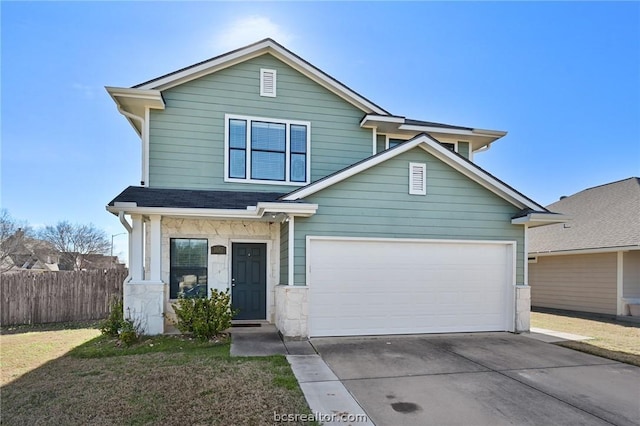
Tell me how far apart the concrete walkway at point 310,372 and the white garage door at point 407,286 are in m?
1.05

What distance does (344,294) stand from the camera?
8734 millimetres

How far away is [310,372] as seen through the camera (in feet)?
19.8

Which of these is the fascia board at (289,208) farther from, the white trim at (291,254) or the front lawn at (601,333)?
the front lawn at (601,333)

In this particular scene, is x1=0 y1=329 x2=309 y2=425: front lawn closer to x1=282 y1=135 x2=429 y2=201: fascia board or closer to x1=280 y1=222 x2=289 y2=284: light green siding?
x1=280 y1=222 x2=289 y2=284: light green siding

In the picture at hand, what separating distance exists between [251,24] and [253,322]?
8.25 meters

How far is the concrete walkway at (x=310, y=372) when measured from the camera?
4480 millimetres

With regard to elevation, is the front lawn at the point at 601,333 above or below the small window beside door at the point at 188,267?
below

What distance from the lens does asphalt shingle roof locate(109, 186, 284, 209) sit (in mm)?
8578

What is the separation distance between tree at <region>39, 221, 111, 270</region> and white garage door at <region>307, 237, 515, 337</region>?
37.2m

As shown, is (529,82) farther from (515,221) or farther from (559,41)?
(515,221)

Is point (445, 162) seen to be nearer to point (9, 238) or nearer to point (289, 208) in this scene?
point (289, 208)

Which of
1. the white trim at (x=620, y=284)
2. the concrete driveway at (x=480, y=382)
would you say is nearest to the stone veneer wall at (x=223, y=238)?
the concrete driveway at (x=480, y=382)

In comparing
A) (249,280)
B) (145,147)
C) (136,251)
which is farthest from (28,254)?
(249,280)

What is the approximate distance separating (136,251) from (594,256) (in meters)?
14.6
